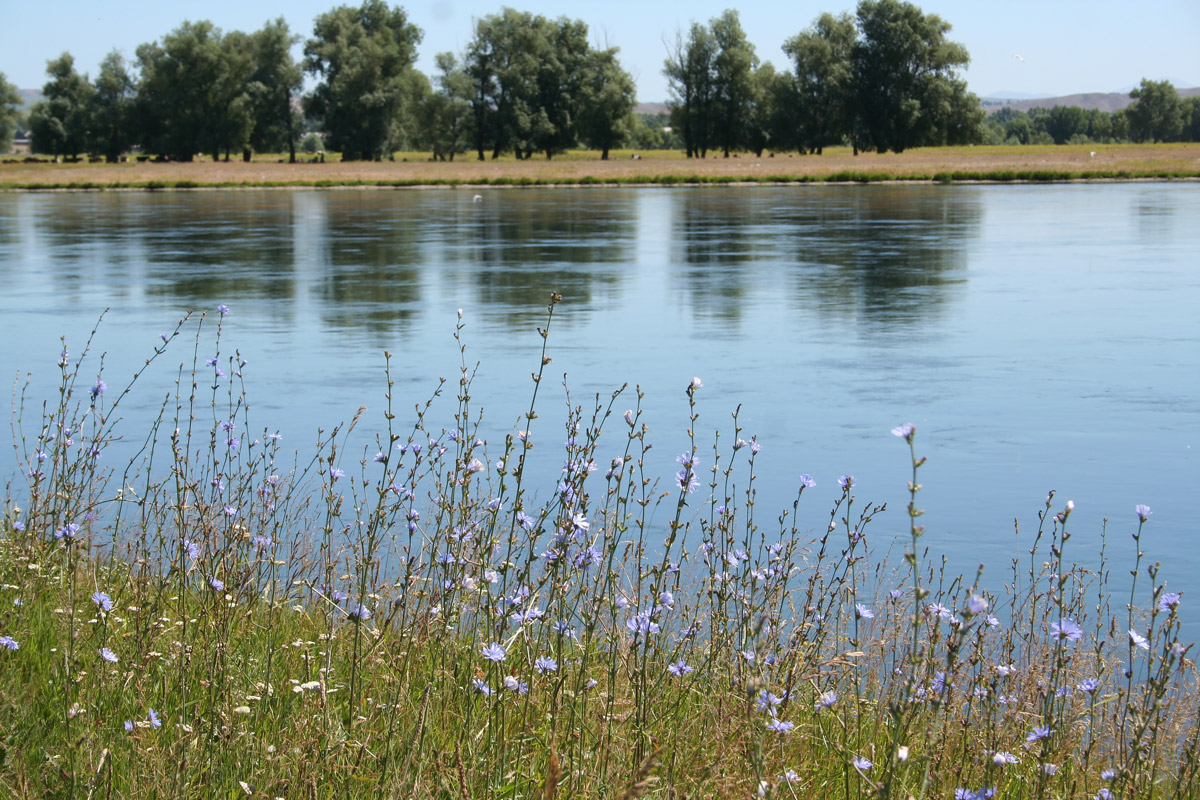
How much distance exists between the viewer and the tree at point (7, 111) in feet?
375

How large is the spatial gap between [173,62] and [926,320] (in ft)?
305

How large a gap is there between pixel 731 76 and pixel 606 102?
11.3 m

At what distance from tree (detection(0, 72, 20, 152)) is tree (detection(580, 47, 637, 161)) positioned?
56.9m

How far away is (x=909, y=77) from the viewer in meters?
96.5

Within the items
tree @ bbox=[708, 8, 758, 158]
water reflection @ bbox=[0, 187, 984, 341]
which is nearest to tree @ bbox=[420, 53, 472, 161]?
tree @ bbox=[708, 8, 758, 158]

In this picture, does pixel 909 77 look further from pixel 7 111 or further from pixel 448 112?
pixel 7 111

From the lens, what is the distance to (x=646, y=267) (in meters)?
24.4

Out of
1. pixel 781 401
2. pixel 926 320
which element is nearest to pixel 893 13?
pixel 926 320

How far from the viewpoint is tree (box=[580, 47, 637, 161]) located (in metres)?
98.8

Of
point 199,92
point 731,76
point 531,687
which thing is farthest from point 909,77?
point 531,687

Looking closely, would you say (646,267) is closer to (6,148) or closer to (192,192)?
(192,192)

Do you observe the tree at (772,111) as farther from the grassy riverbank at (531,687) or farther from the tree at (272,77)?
the grassy riverbank at (531,687)

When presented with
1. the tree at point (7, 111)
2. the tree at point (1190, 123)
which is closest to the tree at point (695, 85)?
the tree at point (7, 111)

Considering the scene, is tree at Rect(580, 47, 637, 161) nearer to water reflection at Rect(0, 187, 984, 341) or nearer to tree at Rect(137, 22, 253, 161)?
tree at Rect(137, 22, 253, 161)
